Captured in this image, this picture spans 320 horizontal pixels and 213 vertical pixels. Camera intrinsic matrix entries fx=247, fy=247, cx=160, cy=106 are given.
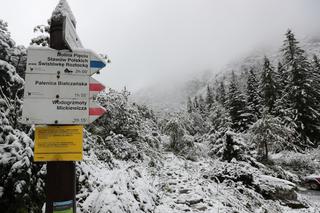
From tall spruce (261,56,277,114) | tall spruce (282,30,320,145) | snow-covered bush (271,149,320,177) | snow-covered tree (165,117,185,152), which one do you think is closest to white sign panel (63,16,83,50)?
snow-covered tree (165,117,185,152)

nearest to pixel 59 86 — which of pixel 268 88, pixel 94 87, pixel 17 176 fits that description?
pixel 94 87

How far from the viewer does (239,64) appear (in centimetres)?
13662

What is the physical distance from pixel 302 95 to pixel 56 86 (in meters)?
30.5

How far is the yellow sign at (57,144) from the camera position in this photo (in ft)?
6.58

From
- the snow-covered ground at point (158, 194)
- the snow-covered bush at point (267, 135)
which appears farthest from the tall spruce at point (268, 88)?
the snow-covered ground at point (158, 194)

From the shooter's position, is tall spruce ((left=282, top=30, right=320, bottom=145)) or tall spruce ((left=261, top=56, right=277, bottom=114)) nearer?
tall spruce ((left=282, top=30, right=320, bottom=145))

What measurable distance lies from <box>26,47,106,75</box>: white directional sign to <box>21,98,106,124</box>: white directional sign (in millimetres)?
260

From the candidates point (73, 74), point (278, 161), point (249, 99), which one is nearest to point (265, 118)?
point (278, 161)

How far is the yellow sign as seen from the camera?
201cm

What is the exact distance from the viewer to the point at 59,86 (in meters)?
2.10

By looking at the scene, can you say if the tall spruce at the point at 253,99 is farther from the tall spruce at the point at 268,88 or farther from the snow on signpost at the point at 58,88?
the snow on signpost at the point at 58,88

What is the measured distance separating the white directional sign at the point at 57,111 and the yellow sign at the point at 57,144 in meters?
0.07

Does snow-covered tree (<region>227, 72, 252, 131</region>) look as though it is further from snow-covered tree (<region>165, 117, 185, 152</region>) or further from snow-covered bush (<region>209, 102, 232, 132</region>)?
snow-covered tree (<region>165, 117, 185, 152</region>)

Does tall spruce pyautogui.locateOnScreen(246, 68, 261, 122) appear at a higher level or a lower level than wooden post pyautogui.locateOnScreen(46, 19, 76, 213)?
higher
